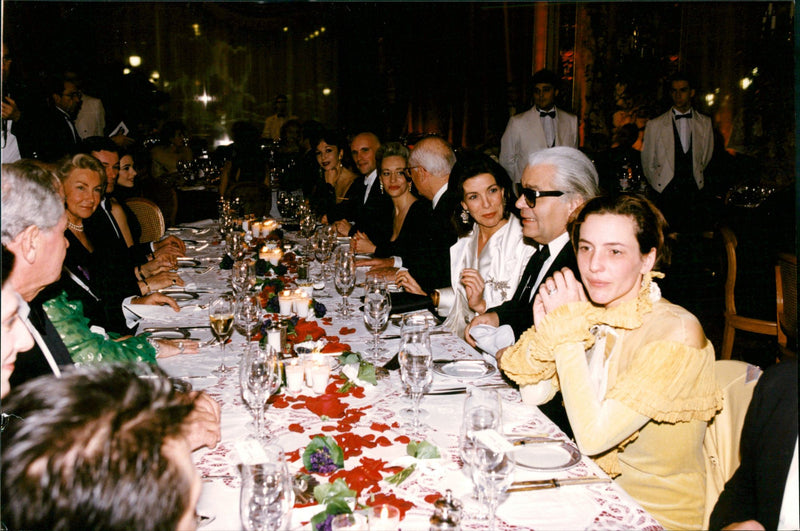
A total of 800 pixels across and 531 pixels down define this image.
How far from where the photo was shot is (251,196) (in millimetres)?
6293

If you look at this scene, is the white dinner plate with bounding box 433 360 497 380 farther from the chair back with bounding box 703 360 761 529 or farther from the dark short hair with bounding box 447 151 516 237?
the dark short hair with bounding box 447 151 516 237

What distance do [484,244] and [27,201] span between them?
2344 millimetres

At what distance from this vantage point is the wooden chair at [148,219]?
17.9 ft

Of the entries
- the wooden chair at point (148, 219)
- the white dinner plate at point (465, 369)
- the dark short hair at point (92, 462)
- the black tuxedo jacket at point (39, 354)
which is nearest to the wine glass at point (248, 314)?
the black tuxedo jacket at point (39, 354)

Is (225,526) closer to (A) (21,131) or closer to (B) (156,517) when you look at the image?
(B) (156,517)

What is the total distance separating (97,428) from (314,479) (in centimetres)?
77

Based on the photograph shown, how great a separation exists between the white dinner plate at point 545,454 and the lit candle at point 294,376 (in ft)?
2.33

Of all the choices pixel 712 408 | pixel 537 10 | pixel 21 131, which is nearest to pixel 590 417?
pixel 712 408

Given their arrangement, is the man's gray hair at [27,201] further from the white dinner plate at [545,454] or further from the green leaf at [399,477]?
the white dinner plate at [545,454]

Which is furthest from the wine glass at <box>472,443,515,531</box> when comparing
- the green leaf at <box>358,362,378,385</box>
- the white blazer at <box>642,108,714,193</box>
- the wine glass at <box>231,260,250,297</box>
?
the white blazer at <box>642,108,714,193</box>

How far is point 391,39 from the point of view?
1259cm

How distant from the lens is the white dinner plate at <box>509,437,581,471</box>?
156 centimetres

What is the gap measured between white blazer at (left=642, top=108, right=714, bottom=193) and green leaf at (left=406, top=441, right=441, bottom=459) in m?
6.29

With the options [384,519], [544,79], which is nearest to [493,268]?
[384,519]
